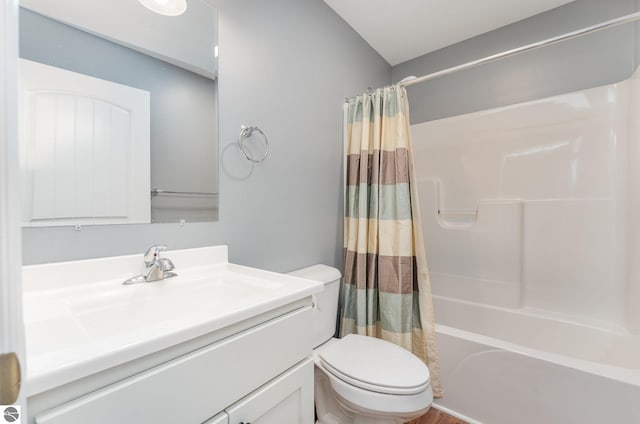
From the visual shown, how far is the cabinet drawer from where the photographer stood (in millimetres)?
447

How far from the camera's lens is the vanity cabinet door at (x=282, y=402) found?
2.18ft

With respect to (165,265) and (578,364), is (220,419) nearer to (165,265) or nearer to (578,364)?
(165,265)

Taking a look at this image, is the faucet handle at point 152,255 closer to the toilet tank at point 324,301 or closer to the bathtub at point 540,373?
the toilet tank at point 324,301

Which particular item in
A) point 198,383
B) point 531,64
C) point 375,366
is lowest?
point 375,366

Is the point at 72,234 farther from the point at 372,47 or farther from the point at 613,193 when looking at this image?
the point at 613,193

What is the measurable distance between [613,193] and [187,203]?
2.28 metres

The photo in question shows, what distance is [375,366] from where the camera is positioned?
3.67ft

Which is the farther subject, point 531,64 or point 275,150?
point 531,64

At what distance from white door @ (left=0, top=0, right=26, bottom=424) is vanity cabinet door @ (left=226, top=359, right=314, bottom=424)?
0.47m

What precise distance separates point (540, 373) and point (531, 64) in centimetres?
193
